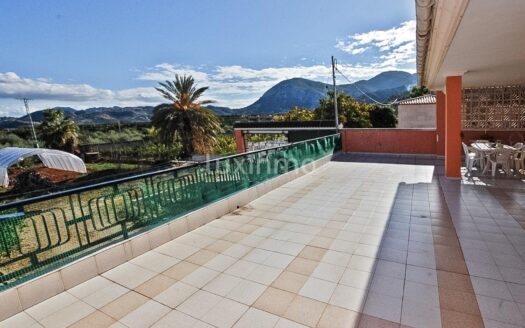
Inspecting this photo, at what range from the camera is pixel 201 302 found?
8.63ft

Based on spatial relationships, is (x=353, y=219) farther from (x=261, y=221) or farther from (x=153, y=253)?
(x=153, y=253)

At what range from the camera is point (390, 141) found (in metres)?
11.6

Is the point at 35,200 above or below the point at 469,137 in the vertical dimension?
above

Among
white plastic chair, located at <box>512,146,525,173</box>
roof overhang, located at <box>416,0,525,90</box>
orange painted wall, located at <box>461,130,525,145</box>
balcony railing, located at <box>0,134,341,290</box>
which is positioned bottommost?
white plastic chair, located at <box>512,146,525,173</box>

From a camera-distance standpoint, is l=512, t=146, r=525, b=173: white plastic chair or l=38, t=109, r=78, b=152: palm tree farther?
l=38, t=109, r=78, b=152: palm tree

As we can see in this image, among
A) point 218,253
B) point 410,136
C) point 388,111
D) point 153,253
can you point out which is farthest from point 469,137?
point 388,111

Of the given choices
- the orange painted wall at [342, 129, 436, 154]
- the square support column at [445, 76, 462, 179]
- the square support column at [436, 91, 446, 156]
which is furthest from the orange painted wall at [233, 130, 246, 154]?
the square support column at [445, 76, 462, 179]

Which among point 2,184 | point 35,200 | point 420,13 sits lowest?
point 2,184

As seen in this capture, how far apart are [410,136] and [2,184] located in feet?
71.2

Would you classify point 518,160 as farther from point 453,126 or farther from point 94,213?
point 94,213

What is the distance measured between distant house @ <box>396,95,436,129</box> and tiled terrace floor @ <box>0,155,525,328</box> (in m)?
15.5

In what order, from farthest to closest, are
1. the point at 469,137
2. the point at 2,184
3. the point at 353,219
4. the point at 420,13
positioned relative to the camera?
the point at 2,184
the point at 469,137
the point at 353,219
the point at 420,13

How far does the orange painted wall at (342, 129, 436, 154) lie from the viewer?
35.6ft

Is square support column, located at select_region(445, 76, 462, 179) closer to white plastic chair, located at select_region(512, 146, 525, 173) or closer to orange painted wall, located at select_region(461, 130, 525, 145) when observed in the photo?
white plastic chair, located at select_region(512, 146, 525, 173)
